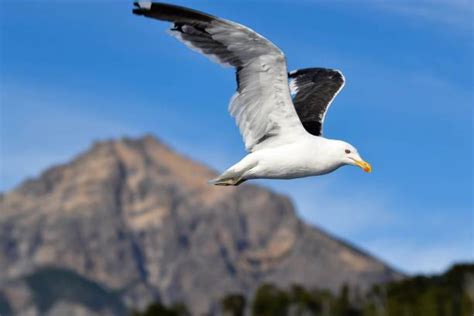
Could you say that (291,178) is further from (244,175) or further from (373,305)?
(373,305)

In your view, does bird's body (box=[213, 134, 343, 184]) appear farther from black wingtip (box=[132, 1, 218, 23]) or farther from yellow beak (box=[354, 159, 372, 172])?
black wingtip (box=[132, 1, 218, 23])

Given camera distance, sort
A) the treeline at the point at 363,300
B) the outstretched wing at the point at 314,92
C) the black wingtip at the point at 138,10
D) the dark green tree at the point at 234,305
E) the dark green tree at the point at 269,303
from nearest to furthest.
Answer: the black wingtip at the point at 138,10 → the outstretched wing at the point at 314,92 → the treeline at the point at 363,300 → the dark green tree at the point at 269,303 → the dark green tree at the point at 234,305

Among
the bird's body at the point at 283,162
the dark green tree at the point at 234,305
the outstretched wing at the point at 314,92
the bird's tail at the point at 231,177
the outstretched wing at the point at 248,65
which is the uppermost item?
the dark green tree at the point at 234,305

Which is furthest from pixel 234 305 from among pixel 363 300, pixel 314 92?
pixel 314 92

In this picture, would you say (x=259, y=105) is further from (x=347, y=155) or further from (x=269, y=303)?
(x=269, y=303)

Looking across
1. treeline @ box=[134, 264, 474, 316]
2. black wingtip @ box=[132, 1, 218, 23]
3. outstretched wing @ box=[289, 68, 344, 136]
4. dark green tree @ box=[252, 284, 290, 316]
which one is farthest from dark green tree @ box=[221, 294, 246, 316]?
black wingtip @ box=[132, 1, 218, 23]

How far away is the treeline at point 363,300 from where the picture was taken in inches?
6535

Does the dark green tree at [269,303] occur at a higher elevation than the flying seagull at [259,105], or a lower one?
higher

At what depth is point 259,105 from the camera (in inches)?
953

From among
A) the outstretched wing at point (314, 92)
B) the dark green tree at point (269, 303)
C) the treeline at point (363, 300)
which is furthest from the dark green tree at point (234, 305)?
the outstretched wing at point (314, 92)

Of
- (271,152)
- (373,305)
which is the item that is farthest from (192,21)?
(373,305)

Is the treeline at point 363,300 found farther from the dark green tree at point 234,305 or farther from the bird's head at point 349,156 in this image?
the bird's head at point 349,156

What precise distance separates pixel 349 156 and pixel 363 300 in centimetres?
16952

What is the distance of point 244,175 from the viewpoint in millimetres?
24516
